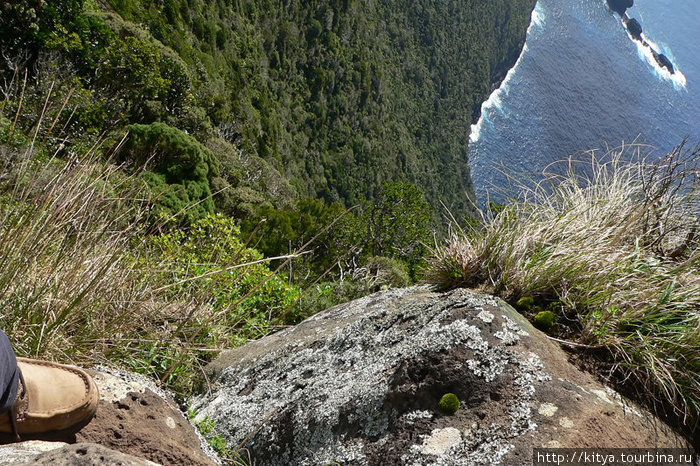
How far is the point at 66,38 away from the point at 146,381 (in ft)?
38.0

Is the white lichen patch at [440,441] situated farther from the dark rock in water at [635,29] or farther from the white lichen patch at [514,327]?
the dark rock in water at [635,29]

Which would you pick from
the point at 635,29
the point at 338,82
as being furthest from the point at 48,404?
the point at 635,29

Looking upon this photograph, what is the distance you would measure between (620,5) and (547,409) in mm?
160323

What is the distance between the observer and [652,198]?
2.59 meters

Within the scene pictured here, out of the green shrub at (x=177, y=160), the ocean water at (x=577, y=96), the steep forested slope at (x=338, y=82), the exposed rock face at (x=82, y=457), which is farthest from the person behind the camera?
the ocean water at (x=577, y=96)

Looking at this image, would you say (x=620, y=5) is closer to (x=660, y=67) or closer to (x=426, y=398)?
(x=660, y=67)

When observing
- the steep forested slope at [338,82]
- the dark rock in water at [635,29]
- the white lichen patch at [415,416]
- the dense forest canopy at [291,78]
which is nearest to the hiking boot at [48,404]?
the white lichen patch at [415,416]

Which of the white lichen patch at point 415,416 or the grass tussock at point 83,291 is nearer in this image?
the white lichen patch at point 415,416

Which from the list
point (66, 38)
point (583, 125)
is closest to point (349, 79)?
point (66, 38)

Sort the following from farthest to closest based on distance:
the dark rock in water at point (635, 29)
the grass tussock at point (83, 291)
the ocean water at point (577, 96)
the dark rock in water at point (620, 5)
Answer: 1. the dark rock in water at point (620, 5)
2. the dark rock in water at point (635, 29)
3. the ocean water at point (577, 96)
4. the grass tussock at point (83, 291)

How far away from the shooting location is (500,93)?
105125 millimetres

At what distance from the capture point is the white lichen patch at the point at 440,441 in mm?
1666

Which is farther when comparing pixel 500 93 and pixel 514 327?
pixel 500 93

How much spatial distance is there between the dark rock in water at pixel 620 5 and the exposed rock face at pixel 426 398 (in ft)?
517
